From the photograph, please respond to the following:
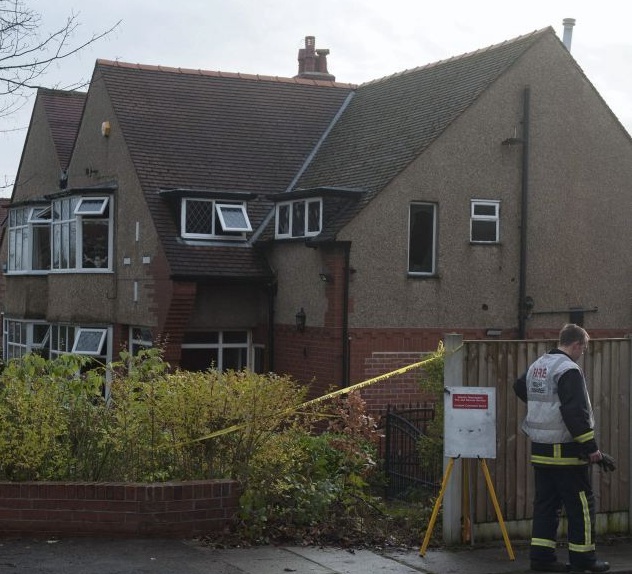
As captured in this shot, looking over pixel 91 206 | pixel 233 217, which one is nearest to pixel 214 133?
pixel 233 217

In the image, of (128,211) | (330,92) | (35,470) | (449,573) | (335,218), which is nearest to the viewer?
(449,573)

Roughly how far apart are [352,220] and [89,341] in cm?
809

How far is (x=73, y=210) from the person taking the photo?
2567 cm

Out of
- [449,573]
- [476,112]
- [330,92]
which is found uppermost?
[330,92]

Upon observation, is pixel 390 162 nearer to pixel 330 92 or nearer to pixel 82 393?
pixel 330 92

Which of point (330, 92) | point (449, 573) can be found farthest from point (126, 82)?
point (449, 573)

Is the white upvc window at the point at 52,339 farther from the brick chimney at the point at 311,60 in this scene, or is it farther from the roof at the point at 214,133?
the brick chimney at the point at 311,60

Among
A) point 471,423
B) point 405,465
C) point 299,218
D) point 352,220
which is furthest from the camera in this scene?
point 299,218

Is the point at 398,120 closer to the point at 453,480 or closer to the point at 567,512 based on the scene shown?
the point at 453,480

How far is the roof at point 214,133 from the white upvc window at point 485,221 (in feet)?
14.4

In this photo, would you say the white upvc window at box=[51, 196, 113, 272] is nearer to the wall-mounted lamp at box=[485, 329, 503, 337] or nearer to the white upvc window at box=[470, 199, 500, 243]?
the white upvc window at box=[470, 199, 500, 243]

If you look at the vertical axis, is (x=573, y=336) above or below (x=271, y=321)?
below

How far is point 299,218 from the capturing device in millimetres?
22500

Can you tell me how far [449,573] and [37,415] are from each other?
12.5ft
